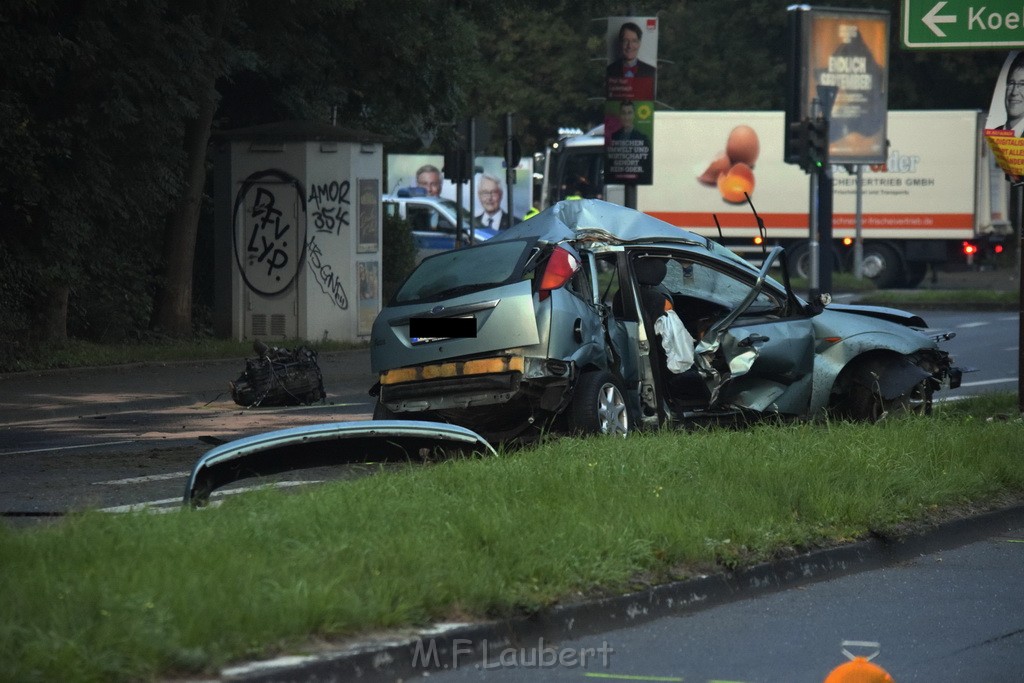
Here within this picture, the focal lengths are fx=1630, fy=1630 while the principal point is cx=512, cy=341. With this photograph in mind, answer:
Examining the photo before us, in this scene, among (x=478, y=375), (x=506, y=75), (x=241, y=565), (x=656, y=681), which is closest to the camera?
(x=656, y=681)

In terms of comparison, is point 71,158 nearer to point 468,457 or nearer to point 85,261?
point 85,261

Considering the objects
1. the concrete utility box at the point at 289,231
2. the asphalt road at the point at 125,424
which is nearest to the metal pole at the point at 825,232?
the concrete utility box at the point at 289,231

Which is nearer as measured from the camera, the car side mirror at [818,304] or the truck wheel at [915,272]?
the car side mirror at [818,304]

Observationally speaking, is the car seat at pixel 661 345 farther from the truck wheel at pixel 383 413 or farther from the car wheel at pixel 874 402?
the truck wheel at pixel 383 413

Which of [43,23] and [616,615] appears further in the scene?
Answer: [43,23]

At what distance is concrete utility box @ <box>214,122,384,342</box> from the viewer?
71.8 feet

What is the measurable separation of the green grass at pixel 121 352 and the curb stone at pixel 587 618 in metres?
12.0

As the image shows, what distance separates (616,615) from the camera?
6414 millimetres

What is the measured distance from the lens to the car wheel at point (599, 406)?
34.9 ft

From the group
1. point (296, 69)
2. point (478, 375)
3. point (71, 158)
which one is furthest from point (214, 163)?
point (478, 375)

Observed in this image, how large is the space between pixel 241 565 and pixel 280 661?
91cm

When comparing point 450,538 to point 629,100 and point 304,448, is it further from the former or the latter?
point 629,100

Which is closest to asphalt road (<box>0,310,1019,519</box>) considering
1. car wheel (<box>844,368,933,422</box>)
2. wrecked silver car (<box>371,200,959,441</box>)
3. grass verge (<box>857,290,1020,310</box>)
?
wrecked silver car (<box>371,200,959,441</box>)
